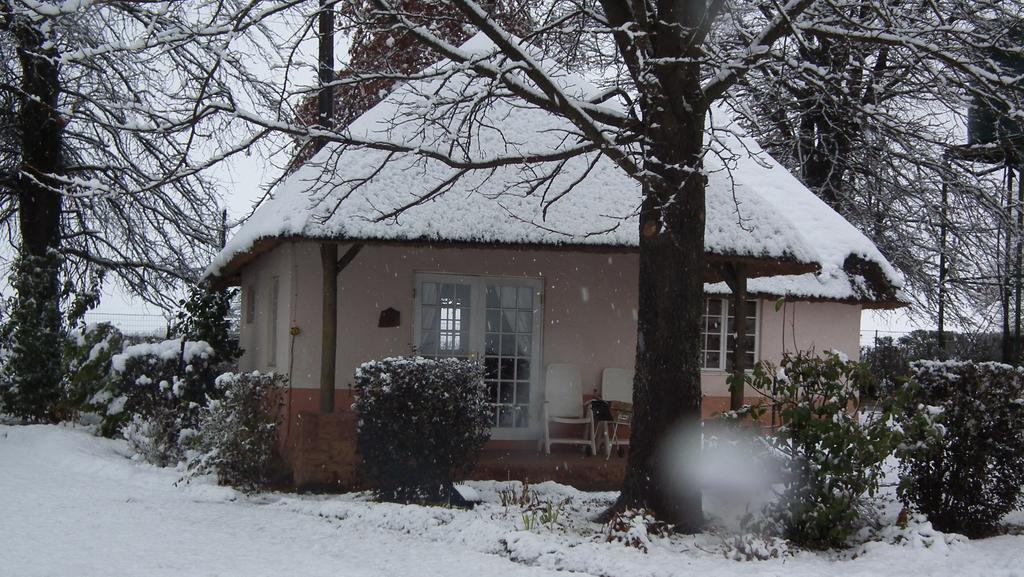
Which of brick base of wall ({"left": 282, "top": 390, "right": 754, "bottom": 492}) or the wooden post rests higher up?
the wooden post

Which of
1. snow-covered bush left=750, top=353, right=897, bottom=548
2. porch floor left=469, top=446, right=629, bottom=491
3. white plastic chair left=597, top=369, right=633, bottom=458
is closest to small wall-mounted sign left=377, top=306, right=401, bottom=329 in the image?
porch floor left=469, top=446, right=629, bottom=491

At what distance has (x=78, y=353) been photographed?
13445 mm

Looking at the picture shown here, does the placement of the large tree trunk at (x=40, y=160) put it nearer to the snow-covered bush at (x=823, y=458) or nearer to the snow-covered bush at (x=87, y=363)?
the snow-covered bush at (x=87, y=363)

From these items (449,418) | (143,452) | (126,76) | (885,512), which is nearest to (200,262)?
(126,76)

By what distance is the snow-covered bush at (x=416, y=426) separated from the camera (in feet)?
27.0

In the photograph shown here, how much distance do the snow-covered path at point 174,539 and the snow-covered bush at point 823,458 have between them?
79.0 inches

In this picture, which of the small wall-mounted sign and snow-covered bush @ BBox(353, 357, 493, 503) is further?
the small wall-mounted sign

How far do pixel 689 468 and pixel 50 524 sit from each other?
4.85 meters

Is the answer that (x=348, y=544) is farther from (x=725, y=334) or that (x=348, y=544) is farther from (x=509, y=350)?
(x=725, y=334)

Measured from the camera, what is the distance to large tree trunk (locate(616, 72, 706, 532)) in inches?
291

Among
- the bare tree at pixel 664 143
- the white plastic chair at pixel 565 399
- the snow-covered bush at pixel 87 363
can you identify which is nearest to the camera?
the bare tree at pixel 664 143

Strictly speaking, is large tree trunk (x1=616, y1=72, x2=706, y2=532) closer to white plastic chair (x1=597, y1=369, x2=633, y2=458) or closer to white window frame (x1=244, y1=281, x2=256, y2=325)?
white plastic chair (x1=597, y1=369, x2=633, y2=458)

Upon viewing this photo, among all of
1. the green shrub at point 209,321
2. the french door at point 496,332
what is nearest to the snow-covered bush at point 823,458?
the french door at point 496,332

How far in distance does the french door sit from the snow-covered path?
3287 millimetres
